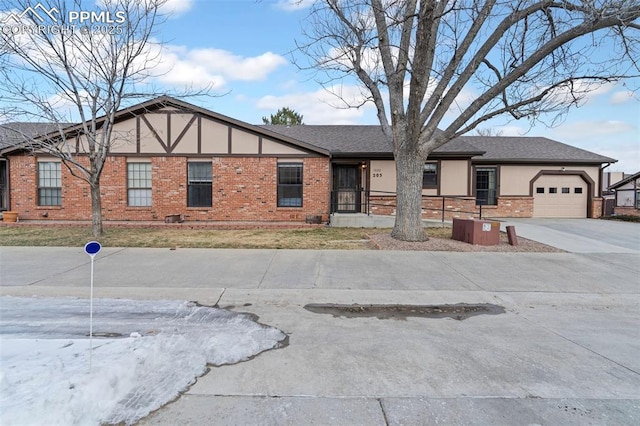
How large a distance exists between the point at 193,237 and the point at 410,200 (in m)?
6.87

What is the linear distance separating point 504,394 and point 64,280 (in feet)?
23.2

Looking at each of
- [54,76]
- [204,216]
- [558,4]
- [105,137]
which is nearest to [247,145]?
[204,216]

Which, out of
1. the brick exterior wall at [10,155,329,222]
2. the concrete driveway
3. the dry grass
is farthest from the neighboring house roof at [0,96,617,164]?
the concrete driveway

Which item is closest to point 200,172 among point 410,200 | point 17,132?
point 17,132

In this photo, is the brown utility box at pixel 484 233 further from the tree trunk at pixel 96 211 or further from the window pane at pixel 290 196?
the tree trunk at pixel 96 211

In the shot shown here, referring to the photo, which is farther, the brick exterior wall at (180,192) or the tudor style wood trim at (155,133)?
the brick exterior wall at (180,192)

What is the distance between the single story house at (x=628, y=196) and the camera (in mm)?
19478

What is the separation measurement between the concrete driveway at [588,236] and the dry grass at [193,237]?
579 cm

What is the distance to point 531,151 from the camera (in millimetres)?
19922

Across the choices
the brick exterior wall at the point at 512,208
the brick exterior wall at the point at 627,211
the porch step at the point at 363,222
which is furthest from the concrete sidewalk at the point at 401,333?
the brick exterior wall at the point at 627,211

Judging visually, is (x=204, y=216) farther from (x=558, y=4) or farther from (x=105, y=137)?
(x=558, y=4)

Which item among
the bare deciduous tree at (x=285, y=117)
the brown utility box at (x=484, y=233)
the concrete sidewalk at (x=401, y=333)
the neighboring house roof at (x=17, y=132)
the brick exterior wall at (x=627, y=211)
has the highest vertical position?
the bare deciduous tree at (x=285, y=117)

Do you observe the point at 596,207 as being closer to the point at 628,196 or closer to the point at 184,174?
the point at 628,196

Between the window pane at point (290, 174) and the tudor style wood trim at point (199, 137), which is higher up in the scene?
the tudor style wood trim at point (199, 137)
